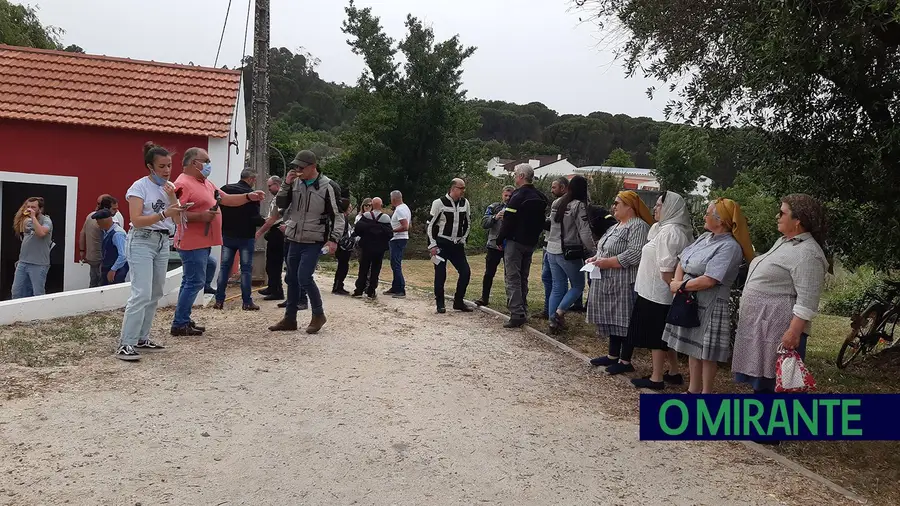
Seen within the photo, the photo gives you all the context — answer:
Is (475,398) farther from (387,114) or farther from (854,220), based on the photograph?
(387,114)

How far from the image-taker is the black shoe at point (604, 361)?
22.9 ft

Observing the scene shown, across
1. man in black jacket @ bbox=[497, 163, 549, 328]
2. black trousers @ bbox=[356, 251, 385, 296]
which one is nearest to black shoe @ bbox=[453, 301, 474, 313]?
man in black jacket @ bbox=[497, 163, 549, 328]

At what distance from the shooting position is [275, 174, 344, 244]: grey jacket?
25.0 feet

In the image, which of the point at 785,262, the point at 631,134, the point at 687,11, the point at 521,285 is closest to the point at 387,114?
the point at 521,285

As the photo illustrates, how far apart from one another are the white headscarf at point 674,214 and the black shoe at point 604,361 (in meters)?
1.49

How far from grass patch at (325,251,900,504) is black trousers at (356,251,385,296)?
189 cm

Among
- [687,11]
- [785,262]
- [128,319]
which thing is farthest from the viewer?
[687,11]

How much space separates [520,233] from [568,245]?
719 mm

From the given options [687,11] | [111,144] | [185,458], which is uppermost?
[687,11]

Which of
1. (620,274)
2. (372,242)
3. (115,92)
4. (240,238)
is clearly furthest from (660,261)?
(115,92)

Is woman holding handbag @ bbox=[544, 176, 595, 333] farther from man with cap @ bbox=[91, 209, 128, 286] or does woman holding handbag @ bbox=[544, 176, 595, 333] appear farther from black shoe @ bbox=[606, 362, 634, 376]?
man with cap @ bbox=[91, 209, 128, 286]

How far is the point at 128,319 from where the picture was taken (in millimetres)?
6316

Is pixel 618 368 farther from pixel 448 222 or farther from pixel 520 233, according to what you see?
pixel 448 222

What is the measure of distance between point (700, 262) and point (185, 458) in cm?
375
